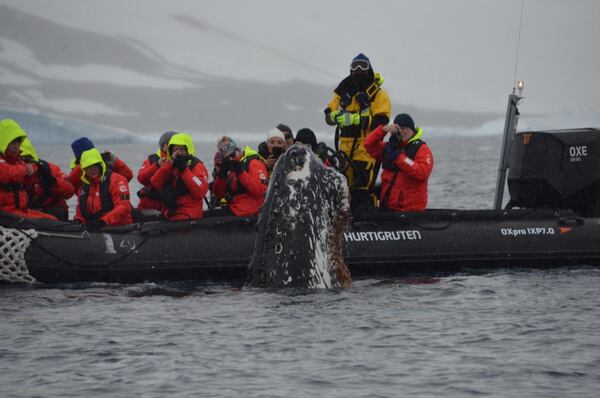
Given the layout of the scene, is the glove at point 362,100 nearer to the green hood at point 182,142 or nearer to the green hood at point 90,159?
the green hood at point 182,142

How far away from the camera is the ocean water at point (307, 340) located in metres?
7.25

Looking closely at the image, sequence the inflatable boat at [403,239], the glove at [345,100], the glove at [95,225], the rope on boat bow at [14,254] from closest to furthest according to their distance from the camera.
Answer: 1. the rope on boat bow at [14,254]
2. the inflatable boat at [403,239]
3. the glove at [95,225]
4. the glove at [345,100]

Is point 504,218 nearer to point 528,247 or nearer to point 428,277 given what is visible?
point 528,247

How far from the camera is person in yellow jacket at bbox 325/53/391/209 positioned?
481 inches

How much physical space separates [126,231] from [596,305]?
4850mm

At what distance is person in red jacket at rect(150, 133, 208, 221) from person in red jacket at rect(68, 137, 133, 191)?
0.58 m

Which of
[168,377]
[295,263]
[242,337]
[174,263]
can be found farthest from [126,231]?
[168,377]

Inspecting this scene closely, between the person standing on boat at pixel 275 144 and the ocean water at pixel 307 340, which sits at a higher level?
the person standing on boat at pixel 275 144

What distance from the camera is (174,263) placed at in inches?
445

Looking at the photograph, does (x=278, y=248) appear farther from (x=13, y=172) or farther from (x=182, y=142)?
(x=13, y=172)

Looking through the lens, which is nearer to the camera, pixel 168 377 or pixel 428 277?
pixel 168 377

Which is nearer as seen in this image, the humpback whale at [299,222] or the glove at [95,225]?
the humpback whale at [299,222]

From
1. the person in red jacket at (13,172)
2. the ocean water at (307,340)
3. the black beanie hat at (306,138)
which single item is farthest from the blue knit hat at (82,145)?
the black beanie hat at (306,138)

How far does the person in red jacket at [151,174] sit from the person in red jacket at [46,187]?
2.74 feet
